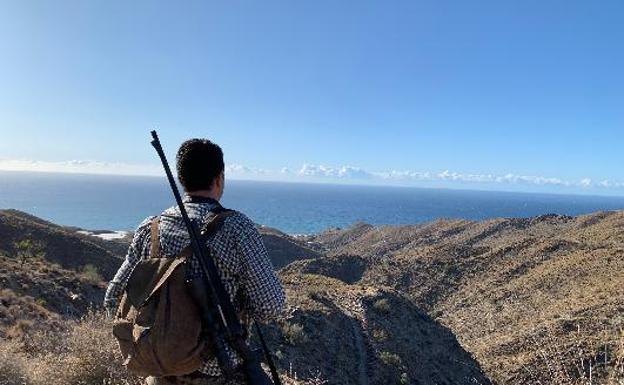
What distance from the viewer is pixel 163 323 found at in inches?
113

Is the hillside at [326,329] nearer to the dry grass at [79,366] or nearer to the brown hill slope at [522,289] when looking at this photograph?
the dry grass at [79,366]

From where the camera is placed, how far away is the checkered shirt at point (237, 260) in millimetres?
3059

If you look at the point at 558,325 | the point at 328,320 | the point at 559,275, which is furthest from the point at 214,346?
the point at 559,275

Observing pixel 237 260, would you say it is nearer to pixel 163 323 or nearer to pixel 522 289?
pixel 163 323

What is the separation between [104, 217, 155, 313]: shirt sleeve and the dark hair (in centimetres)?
46

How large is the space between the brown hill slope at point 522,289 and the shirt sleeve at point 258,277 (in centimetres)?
1555

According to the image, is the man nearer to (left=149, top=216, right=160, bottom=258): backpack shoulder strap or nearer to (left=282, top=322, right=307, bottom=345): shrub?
(left=149, top=216, right=160, bottom=258): backpack shoulder strap

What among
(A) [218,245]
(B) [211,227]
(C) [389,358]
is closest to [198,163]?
(B) [211,227]

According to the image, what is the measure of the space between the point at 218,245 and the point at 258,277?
0.30 m

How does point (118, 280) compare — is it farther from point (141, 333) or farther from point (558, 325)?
point (558, 325)

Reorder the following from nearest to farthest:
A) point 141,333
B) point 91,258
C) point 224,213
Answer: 1. point 141,333
2. point 224,213
3. point 91,258

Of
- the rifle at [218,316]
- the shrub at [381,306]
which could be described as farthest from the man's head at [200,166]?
the shrub at [381,306]

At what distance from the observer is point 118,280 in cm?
341

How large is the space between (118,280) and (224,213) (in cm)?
92
